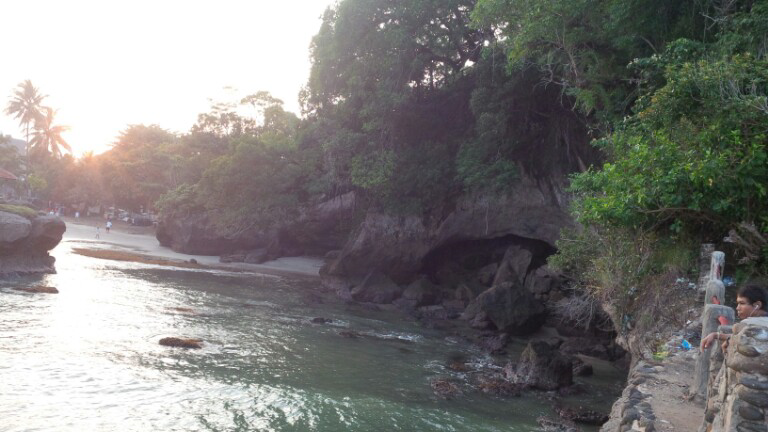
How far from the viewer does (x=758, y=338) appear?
3.92 meters

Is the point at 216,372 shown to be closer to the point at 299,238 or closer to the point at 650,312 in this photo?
the point at 650,312

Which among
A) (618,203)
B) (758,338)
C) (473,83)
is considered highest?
(473,83)

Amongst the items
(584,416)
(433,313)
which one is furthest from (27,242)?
(584,416)

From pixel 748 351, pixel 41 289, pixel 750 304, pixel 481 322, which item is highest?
pixel 750 304

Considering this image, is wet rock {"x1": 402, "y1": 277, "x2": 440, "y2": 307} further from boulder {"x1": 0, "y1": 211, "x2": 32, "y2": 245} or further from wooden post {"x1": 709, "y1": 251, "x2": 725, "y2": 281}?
wooden post {"x1": 709, "y1": 251, "x2": 725, "y2": 281}

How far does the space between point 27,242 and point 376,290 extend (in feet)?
50.3

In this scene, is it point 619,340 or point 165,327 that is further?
point 165,327

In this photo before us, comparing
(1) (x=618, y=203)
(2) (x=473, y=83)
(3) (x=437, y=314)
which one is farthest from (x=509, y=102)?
(1) (x=618, y=203)

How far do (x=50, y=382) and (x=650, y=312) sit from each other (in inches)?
464

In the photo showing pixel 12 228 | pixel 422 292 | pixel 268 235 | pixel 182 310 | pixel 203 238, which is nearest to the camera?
pixel 182 310

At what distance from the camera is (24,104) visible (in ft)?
179

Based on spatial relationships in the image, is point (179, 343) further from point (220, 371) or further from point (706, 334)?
point (706, 334)

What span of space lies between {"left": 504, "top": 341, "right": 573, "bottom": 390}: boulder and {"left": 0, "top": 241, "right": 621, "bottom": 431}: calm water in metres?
0.60

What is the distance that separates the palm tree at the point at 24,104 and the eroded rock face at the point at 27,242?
3927 centimetres
